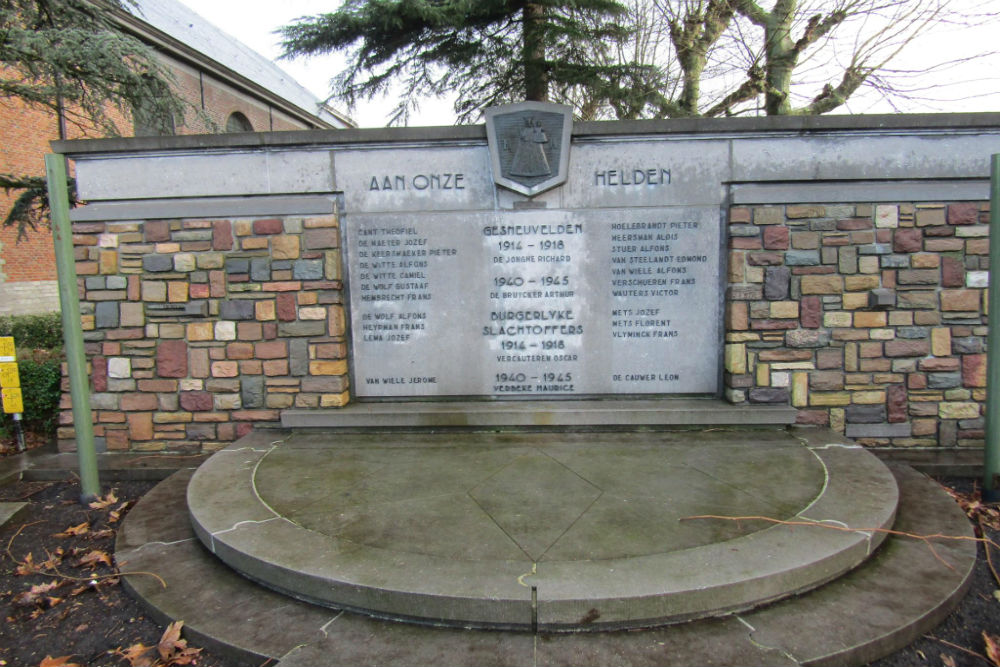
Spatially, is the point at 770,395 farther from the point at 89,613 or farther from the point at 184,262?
the point at 184,262

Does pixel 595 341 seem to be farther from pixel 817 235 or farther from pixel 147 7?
pixel 147 7

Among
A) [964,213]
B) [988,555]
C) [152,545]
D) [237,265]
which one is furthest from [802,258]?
[152,545]

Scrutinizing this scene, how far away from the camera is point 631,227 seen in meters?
4.54

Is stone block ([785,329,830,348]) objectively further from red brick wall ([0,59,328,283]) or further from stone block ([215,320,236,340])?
red brick wall ([0,59,328,283])

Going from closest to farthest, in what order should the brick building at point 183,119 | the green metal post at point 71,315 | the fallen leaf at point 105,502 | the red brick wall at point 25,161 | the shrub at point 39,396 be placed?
the green metal post at point 71,315, the fallen leaf at point 105,502, the shrub at point 39,396, the red brick wall at point 25,161, the brick building at point 183,119

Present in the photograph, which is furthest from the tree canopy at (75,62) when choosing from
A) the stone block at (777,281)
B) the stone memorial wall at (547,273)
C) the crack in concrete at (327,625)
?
the stone block at (777,281)

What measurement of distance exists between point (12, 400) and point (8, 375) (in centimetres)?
22

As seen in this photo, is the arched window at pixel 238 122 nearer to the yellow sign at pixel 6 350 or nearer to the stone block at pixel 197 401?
the yellow sign at pixel 6 350

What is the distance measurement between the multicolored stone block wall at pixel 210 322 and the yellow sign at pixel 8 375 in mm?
797

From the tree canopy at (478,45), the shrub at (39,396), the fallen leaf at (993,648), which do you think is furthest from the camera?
the tree canopy at (478,45)

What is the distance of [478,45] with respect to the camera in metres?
9.88

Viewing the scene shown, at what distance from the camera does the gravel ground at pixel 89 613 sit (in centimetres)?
233

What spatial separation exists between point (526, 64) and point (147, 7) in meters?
15.9

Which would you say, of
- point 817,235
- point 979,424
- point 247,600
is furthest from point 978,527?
point 247,600
